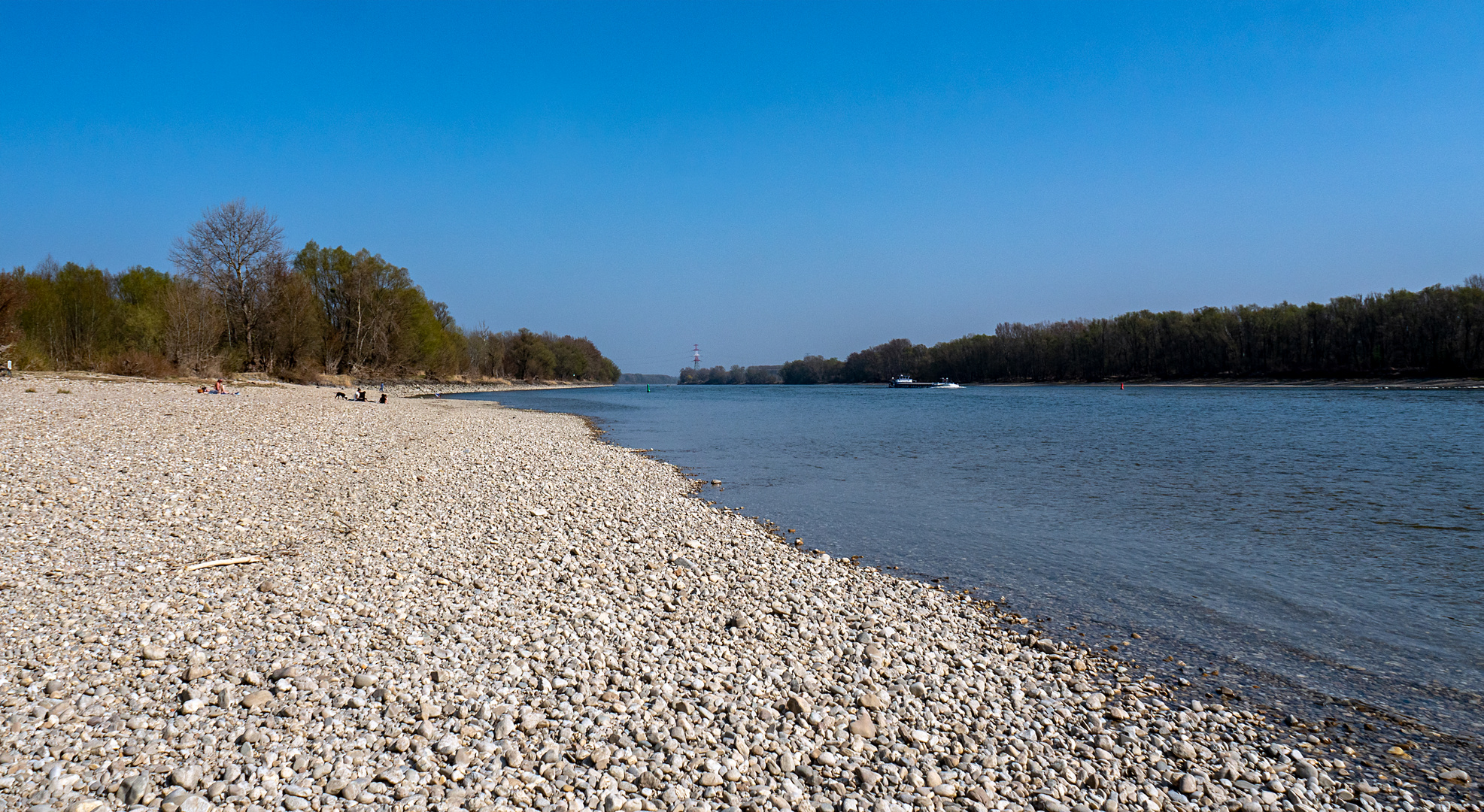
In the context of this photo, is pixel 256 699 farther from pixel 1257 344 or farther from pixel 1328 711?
pixel 1257 344

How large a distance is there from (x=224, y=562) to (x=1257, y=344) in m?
119

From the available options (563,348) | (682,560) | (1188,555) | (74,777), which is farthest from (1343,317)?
(563,348)

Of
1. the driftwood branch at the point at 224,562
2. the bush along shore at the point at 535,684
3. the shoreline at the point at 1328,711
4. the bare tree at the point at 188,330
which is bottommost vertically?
the shoreline at the point at 1328,711

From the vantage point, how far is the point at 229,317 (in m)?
51.3

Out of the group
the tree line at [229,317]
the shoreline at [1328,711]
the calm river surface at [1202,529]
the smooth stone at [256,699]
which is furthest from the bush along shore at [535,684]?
the tree line at [229,317]

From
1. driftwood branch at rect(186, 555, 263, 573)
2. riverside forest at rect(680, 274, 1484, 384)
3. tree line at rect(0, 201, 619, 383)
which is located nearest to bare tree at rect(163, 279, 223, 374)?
tree line at rect(0, 201, 619, 383)

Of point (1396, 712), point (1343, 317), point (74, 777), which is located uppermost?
point (1343, 317)

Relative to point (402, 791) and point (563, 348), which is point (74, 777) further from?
point (563, 348)

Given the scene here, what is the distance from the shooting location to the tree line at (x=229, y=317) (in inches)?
1619

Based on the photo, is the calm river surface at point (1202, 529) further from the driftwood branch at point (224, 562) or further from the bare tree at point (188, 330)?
the bare tree at point (188, 330)

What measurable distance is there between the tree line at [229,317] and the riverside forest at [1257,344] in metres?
105

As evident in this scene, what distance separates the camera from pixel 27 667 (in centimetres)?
491

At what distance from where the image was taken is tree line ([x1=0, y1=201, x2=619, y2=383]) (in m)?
41.1

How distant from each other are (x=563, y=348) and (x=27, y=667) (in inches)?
6117
